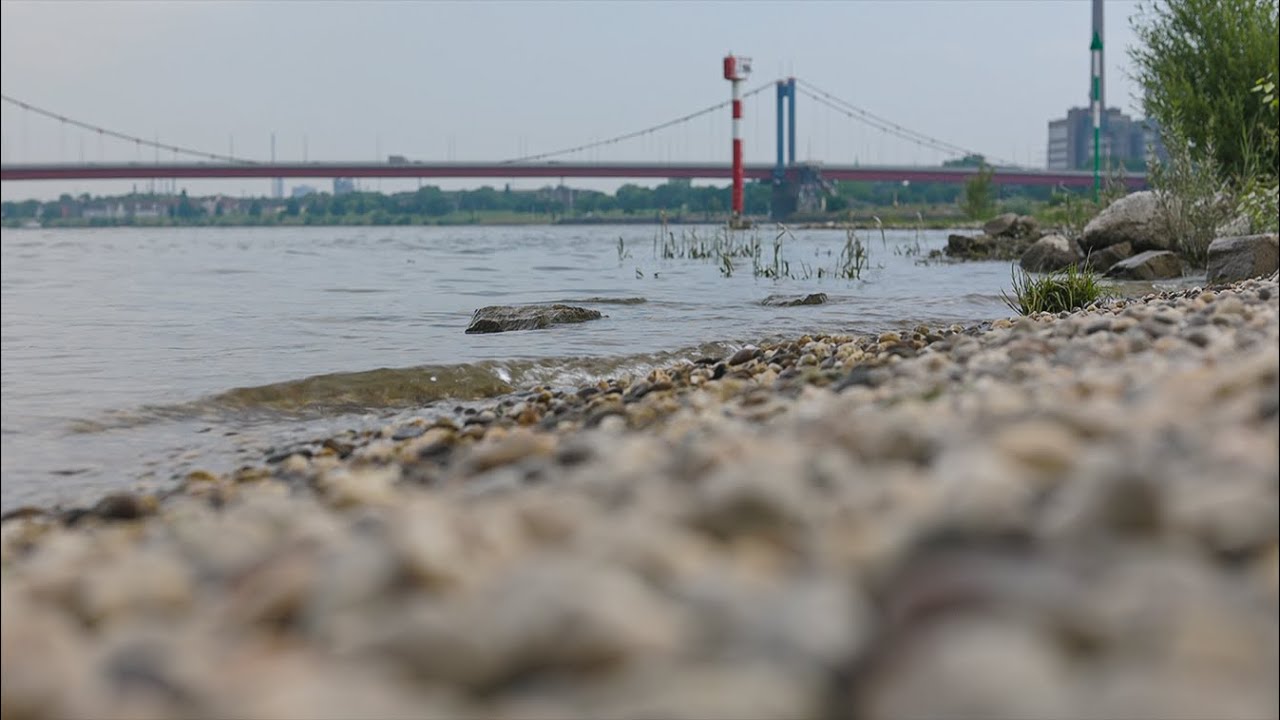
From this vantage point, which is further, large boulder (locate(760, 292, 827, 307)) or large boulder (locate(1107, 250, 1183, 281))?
large boulder (locate(1107, 250, 1183, 281))

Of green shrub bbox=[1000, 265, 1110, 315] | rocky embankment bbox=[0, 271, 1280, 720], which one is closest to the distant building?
green shrub bbox=[1000, 265, 1110, 315]

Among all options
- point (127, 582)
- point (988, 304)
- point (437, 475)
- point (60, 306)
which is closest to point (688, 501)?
point (127, 582)

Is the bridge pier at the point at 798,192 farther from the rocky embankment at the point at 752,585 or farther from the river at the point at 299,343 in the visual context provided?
the rocky embankment at the point at 752,585

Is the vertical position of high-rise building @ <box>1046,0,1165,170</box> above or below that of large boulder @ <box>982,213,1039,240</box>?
above

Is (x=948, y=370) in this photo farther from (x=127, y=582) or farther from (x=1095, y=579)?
(x=127, y=582)

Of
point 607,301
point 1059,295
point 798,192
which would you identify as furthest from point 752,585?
point 798,192

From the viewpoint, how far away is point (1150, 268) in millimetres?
12625

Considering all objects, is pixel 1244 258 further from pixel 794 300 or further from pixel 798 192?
pixel 798 192

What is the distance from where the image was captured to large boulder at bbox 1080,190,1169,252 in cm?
1474

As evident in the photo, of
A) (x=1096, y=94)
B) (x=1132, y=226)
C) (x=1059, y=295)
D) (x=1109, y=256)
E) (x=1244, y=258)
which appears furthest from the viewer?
(x=1096, y=94)

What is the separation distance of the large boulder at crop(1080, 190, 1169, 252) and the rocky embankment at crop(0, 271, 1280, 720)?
44.0 ft

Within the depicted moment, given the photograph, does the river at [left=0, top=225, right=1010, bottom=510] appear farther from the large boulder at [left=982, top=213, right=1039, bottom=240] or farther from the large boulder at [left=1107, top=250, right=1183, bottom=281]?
the large boulder at [left=982, top=213, right=1039, bottom=240]

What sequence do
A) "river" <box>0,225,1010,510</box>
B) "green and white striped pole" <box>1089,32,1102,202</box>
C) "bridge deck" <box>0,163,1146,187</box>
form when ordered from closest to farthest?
"river" <box>0,225,1010,510</box>, "green and white striped pole" <box>1089,32,1102,202</box>, "bridge deck" <box>0,163,1146,187</box>

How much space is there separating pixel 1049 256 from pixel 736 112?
31.7 metres
